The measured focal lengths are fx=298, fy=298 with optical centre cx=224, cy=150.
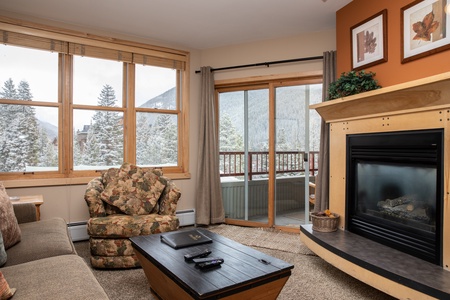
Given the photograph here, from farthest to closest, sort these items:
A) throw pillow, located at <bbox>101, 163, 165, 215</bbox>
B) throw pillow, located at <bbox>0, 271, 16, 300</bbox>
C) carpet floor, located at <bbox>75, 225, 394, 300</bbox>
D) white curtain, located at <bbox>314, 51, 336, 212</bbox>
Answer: white curtain, located at <bbox>314, 51, 336, 212</bbox> < throw pillow, located at <bbox>101, 163, 165, 215</bbox> < carpet floor, located at <bbox>75, 225, 394, 300</bbox> < throw pillow, located at <bbox>0, 271, 16, 300</bbox>

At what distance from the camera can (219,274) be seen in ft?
5.30

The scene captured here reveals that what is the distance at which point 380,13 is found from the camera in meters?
2.64

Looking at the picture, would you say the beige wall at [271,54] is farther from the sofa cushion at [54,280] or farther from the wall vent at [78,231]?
the sofa cushion at [54,280]

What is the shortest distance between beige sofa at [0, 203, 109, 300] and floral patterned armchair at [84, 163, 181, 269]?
422 millimetres

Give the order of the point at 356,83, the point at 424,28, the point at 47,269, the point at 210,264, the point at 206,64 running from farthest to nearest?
the point at 206,64 < the point at 356,83 < the point at 424,28 < the point at 210,264 < the point at 47,269

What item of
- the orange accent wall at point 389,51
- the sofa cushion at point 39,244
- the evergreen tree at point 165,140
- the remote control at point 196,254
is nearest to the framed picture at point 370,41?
the orange accent wall at point 389,51

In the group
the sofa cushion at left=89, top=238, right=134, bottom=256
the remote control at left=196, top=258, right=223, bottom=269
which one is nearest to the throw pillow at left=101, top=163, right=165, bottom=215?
the sofa cushion at left=89, top=238, right=134, bottom=256

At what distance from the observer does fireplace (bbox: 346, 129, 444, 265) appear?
212 centimetres

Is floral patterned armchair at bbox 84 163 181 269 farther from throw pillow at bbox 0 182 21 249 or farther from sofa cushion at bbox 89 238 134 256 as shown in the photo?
throw pillow at bbox 0 182 21 249

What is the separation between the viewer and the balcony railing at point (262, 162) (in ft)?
13.0

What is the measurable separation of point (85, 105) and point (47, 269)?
102 inches

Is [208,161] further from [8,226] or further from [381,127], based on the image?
[8,226]

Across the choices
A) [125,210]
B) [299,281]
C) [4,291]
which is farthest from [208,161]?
[4,291]

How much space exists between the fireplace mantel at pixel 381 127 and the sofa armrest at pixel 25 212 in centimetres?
249
